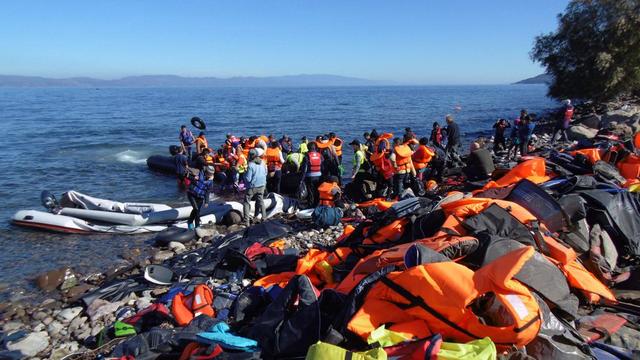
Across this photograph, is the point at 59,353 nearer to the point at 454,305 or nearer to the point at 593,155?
the point at 454,305

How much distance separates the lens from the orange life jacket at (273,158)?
43.0 ft

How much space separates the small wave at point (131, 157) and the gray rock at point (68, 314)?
48.8 feet

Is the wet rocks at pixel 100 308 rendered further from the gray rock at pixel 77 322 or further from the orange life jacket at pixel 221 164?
the orange life jacket at pixel 221 164

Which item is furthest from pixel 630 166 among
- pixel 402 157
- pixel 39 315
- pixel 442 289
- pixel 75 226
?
pixel 75 226

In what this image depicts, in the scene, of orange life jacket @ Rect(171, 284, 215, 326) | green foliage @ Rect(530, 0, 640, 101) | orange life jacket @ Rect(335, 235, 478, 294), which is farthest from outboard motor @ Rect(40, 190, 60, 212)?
green foliage @ Rect(530, 0, 640, 101)

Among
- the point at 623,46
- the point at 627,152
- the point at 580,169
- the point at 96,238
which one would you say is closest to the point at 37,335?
the point at 96,238

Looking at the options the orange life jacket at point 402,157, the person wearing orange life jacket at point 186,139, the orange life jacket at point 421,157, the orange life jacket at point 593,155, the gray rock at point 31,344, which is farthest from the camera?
the person wearing orange life jacket at point 186,139

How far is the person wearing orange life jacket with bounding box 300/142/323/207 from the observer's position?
11188mm

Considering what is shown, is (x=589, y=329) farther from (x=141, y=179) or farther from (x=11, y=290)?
(x=141, y=179)

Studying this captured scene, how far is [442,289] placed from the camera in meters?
3.35

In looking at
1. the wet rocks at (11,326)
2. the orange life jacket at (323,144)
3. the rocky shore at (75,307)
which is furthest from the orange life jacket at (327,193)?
the wet rocks at (11,326)

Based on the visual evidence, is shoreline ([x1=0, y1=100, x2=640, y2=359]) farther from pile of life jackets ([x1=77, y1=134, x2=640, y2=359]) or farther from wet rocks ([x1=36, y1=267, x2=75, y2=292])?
pile of life jackets ([x1=77, y1=134, x2=640, y2=359])

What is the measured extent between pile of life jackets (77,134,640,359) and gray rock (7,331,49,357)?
1282mm

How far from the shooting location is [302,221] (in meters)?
10.1
